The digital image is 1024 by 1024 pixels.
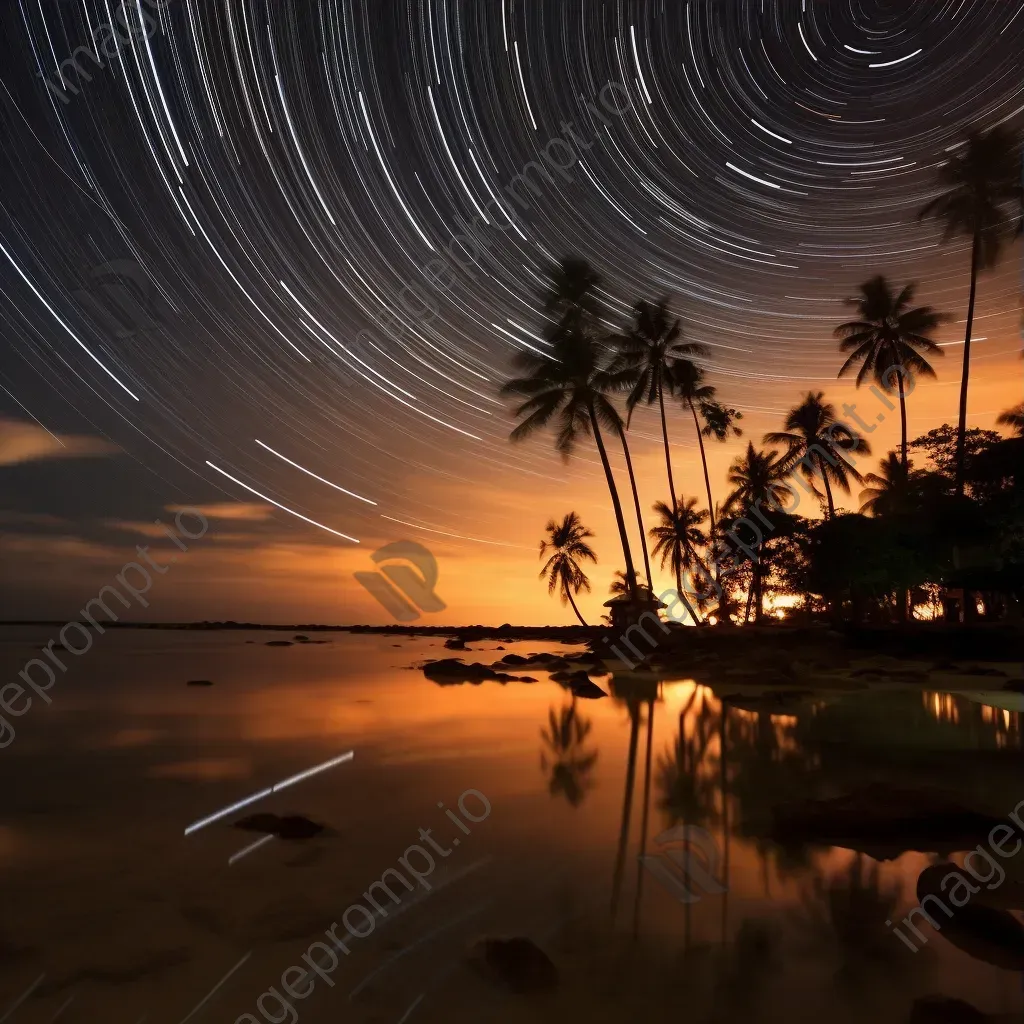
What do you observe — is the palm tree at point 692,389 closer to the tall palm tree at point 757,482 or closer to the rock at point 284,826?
the tall palm tree at point 757,482

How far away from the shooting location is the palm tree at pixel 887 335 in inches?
1335

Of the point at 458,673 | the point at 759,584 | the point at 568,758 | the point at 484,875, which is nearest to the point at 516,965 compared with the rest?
the point at 484,875

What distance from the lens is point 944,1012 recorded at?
3.52m

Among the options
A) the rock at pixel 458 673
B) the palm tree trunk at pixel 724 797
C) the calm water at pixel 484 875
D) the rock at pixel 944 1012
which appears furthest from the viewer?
the rock at pixel 458 673

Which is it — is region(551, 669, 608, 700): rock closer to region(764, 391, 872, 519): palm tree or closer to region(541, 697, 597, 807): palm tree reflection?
region(541, 697, 597, 807): palm tree reflection

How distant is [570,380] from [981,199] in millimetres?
15890

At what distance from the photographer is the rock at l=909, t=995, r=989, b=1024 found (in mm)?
3492

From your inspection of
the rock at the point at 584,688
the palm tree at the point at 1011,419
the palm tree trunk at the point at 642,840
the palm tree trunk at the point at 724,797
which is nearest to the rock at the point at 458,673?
the rock at the point at 584,688

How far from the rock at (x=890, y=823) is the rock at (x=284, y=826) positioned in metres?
4.10

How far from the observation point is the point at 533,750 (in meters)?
11.6

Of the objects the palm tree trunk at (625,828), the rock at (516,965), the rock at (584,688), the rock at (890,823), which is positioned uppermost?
the rock at (584,688)

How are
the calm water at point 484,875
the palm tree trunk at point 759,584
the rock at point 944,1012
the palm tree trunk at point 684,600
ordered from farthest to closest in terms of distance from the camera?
1. the palm tree trunk at point 684,600
2. the palm tree trunk at point 759,584
3. the calm water at point 484,875
4. the rock at point 944,1012

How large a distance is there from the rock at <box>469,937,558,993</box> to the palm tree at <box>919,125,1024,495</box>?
27.1 meters

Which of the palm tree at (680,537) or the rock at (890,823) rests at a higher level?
the palm tree at (680,537)
